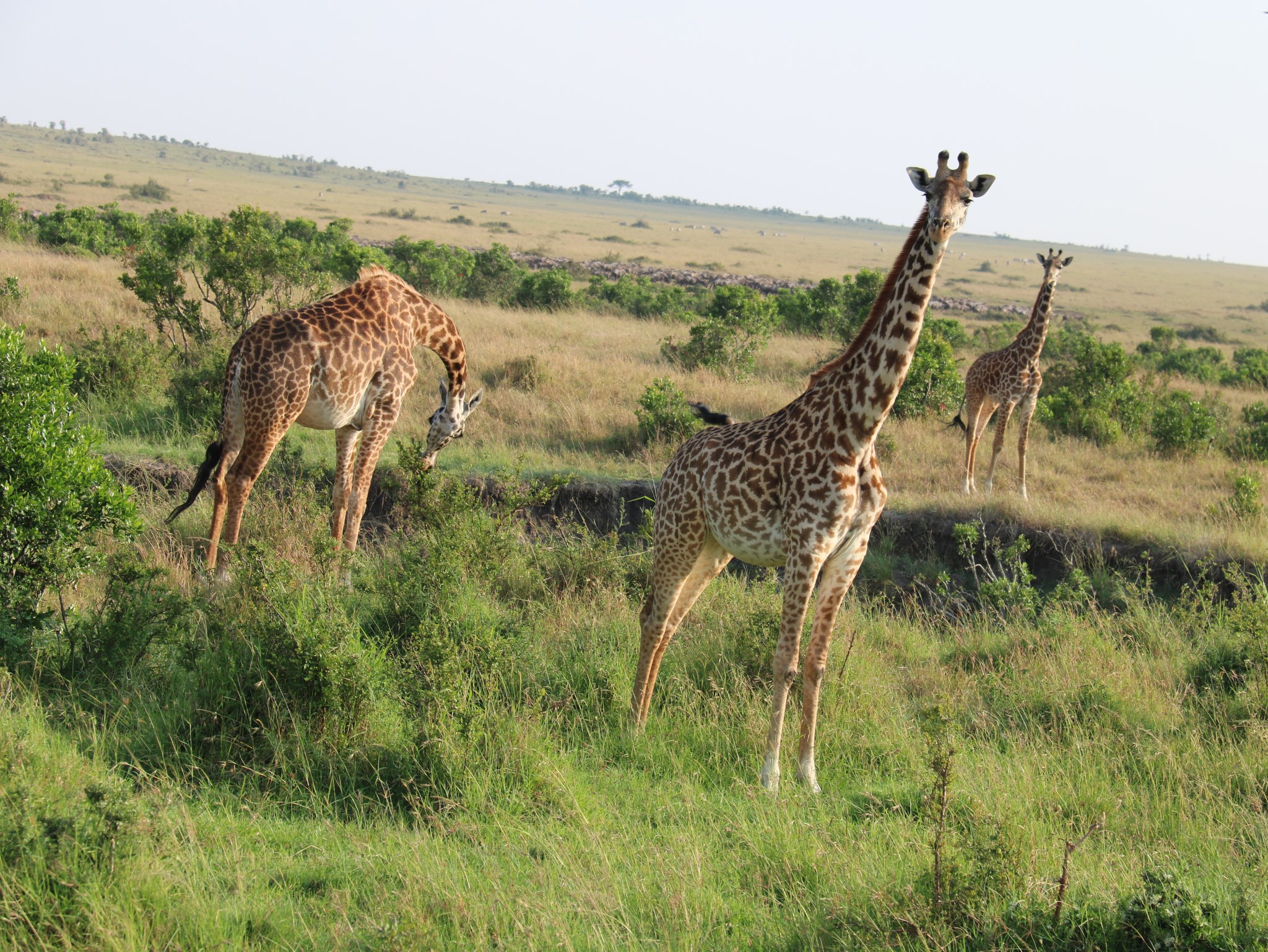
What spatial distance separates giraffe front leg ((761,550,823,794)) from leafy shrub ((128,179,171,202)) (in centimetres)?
6060

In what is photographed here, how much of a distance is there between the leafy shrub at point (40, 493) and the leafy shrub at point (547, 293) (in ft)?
60.8

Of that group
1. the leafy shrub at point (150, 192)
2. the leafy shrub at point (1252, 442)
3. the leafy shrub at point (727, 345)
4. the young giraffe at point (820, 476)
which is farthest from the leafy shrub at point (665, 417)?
the leafy shrub at point (150, 192)

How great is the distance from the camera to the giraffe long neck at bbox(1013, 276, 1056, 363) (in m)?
11.9

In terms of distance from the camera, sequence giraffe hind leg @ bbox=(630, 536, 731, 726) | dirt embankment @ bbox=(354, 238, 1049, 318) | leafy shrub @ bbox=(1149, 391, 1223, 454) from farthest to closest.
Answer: dirt embankment @ bbox=(354, 238, 1049, 318) → leafy shrub @ bbox=(1149, 391, 1223, 454) → giraffe hind leg @ bbox=(630, 536, 731, 726)

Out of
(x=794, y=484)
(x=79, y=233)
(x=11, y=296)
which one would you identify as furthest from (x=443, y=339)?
(x=79, y=233)

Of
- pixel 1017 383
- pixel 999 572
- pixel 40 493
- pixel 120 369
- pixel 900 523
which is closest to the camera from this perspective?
pixel 40 493

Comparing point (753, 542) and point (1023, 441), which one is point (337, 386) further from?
point (1023, 441)

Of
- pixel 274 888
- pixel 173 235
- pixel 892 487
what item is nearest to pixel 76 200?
pixel 173 235

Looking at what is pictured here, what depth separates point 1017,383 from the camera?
11891 millimetres

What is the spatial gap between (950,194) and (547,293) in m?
20.5

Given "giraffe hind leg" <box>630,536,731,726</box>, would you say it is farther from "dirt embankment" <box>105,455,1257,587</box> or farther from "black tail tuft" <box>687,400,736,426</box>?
"dirt embankment" <box>105,455,1257,587</box>

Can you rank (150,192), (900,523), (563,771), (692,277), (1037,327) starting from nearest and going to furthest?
1. (563,771)
2. (900,523)
3. (1037,327)
4. (692,277)
5. (150,192)

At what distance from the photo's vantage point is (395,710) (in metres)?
5.38

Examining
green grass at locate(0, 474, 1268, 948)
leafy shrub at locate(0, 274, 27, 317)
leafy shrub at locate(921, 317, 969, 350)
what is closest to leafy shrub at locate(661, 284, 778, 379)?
leafy shrub at locate(921, 317, 969, 350)
